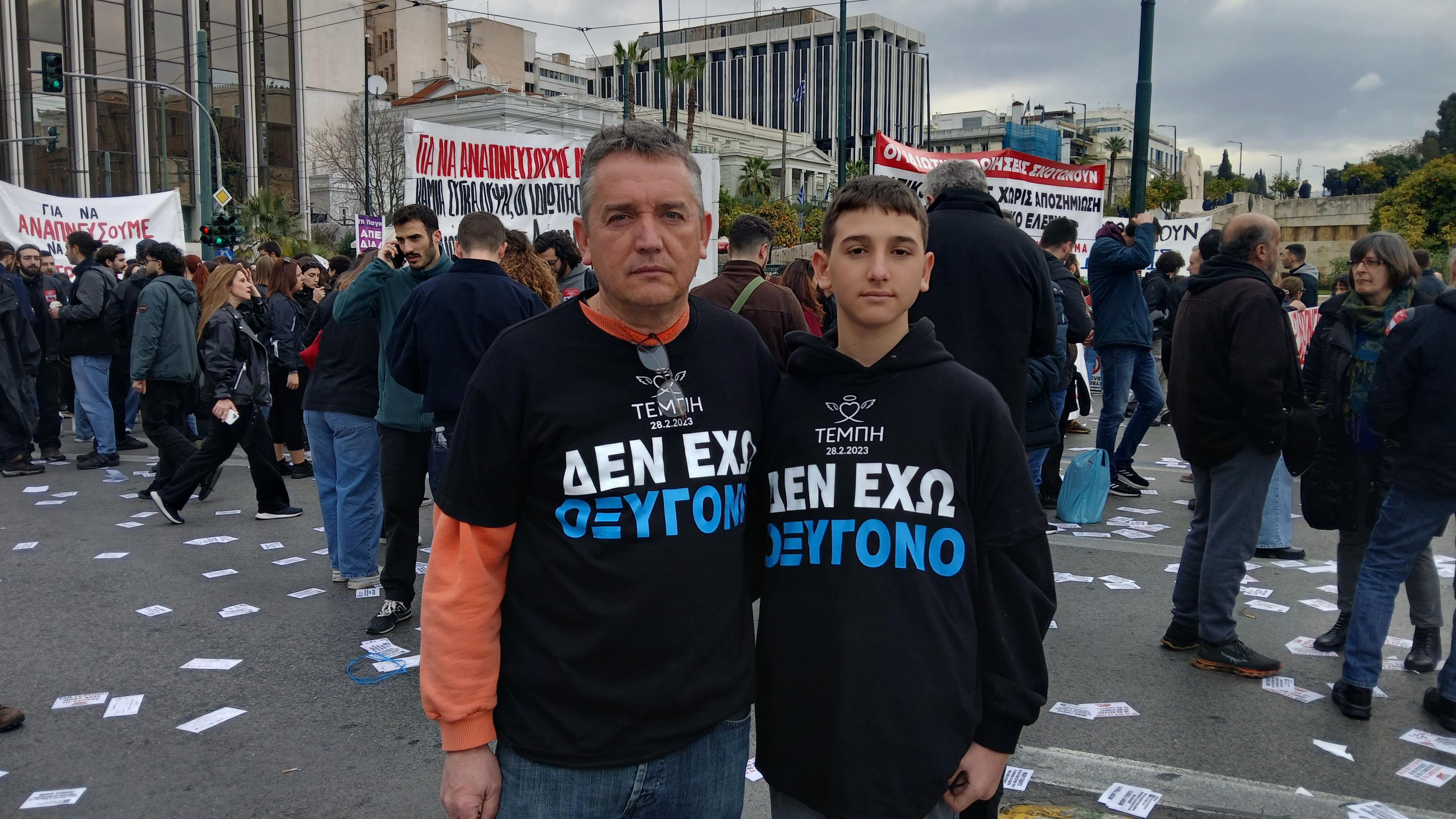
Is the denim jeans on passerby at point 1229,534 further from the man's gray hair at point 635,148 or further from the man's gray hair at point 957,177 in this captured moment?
the man's gray hair at point 635,148

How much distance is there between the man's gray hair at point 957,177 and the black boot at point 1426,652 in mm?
2956

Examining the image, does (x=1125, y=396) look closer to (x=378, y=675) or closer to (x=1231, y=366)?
(x=1231, y=366)

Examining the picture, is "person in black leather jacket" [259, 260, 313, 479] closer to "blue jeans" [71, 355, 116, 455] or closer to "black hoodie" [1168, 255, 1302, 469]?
"blue jeans" [71, 355, 116, 455]

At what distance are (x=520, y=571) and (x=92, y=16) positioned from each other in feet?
Answer: 194

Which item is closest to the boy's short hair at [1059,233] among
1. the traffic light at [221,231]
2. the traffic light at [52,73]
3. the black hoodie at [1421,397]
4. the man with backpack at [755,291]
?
the man with backpack at [755,291]

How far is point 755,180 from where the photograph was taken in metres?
69.0

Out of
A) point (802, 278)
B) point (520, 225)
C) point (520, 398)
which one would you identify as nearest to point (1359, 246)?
point (802, 278)

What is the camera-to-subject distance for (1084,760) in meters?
3.79


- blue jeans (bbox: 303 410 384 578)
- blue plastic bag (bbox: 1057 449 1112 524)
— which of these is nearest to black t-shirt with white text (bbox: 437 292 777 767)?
blue jeans (bbox: 303 410 384 578)

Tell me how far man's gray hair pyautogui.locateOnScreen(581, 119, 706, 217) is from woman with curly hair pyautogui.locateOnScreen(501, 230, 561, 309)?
399cm

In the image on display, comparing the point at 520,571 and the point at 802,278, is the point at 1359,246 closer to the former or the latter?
the point at 802,278

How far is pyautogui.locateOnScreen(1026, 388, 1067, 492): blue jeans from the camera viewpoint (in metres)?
6.29

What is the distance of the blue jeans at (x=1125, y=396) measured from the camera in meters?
8.56

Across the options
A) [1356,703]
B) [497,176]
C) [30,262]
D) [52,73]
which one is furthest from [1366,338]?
[52,73]
